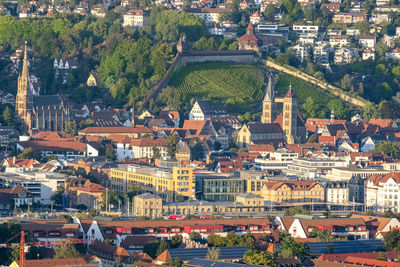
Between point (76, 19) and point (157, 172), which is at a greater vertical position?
point (76, 19)

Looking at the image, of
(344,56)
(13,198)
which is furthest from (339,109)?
(13,198)

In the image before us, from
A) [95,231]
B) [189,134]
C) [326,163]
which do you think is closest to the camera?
[95,231]

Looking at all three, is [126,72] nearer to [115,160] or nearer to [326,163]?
[115,160]

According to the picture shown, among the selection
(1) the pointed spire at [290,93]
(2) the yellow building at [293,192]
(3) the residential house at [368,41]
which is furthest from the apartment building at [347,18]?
(2) the yellow building at [293,192]

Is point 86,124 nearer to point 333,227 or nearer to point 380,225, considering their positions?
point 380,225

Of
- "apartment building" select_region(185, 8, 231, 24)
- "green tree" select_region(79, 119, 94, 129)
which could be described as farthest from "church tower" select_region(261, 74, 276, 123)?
"apartment building" select_region(185, 8, 231, 24)

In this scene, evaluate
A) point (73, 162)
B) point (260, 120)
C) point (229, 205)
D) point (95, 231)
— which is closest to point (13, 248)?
point (95, 231)
